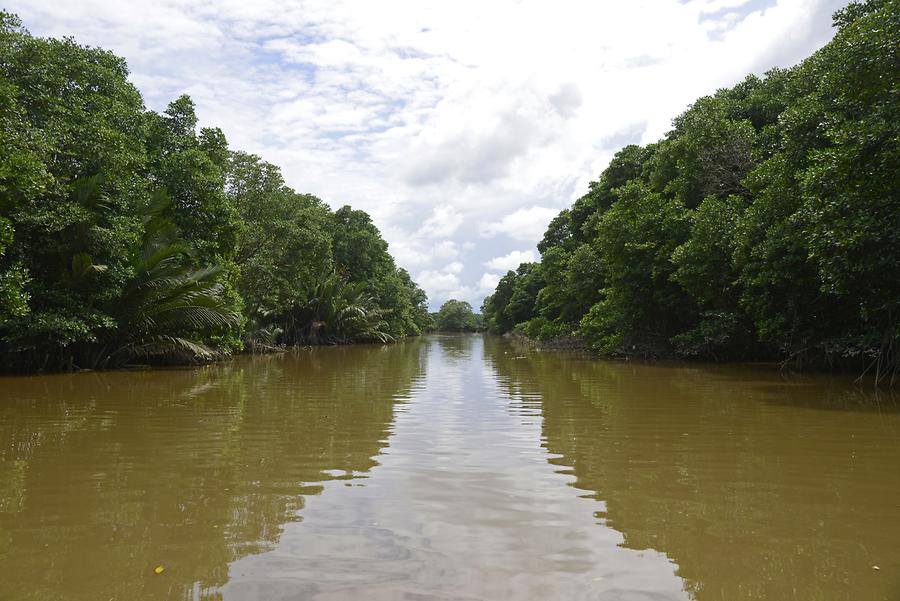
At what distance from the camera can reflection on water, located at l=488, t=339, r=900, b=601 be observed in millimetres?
3172

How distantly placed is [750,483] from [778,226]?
10098 mm

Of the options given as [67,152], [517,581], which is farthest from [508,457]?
[67,152]

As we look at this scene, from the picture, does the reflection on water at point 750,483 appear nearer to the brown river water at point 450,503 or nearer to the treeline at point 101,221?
the brown river water at point 450,503

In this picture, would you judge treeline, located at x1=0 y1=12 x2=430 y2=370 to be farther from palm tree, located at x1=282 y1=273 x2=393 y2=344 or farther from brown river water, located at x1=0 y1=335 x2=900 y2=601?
palm tree, located at x1=282 y1=273 x2=393 y2=344

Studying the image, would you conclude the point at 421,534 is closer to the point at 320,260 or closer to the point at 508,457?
the point at 508,457

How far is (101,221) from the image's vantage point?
47.2 feet

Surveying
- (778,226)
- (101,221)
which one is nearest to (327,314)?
(101,221)

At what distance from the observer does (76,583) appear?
9.83 ft

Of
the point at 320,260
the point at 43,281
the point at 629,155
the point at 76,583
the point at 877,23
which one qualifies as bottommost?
the point at 76,583

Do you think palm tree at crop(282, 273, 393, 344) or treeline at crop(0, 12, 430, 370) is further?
palm tree at crop(282, 273, 393, 344)

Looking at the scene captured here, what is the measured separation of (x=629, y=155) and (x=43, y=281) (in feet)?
83.5

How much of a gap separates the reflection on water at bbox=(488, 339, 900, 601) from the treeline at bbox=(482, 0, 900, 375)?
295 cm

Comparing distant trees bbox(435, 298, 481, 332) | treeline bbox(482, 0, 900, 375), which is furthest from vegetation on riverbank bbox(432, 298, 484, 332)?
treeline bbox(482, 0, 900, 375)

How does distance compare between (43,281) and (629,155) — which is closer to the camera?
(43,281)
